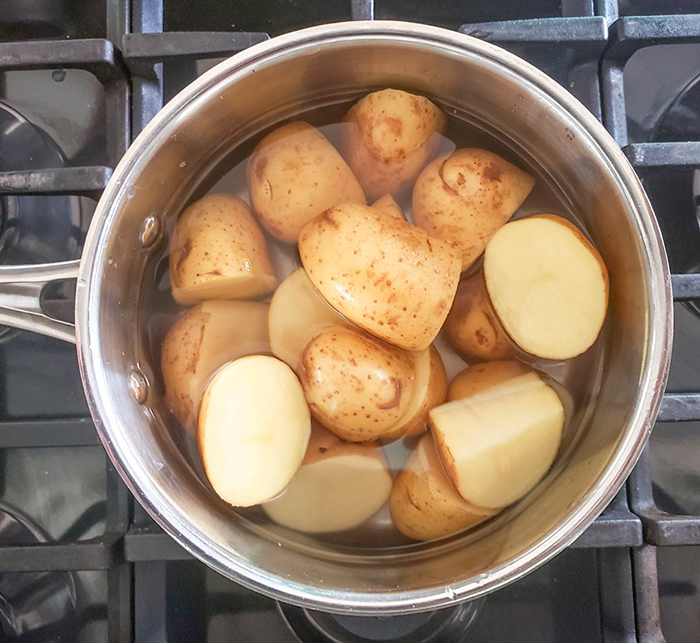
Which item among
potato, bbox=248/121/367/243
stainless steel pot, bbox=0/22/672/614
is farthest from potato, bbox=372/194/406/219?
stainless steel pot, bbox=0/22/672/614

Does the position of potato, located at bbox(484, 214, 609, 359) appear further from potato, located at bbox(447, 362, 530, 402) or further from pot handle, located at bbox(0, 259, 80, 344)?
pot handle, located at bbox(0, 259, 80, 344)

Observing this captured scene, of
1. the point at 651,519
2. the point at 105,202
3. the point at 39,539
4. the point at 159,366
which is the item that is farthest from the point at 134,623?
the point at 651,519

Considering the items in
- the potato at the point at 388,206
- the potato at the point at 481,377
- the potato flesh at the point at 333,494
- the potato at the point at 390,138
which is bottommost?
the potato flesh at the point at 333,494

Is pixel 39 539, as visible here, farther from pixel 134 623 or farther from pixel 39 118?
pixel 39 118

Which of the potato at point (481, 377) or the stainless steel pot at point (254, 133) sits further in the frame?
the potato at point (481, 377)

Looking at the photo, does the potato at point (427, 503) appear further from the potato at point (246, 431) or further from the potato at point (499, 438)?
the potato at point (246, 431)

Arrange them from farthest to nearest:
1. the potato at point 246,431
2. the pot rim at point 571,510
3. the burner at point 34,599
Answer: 1. the burner at point 34,599
2. the potato at point 246,431
3. the pot rim at point 571,510

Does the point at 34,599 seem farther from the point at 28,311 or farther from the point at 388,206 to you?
the point at 388,206

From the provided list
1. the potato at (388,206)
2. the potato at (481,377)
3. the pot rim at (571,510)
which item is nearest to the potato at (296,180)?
the potato at (388,206)
